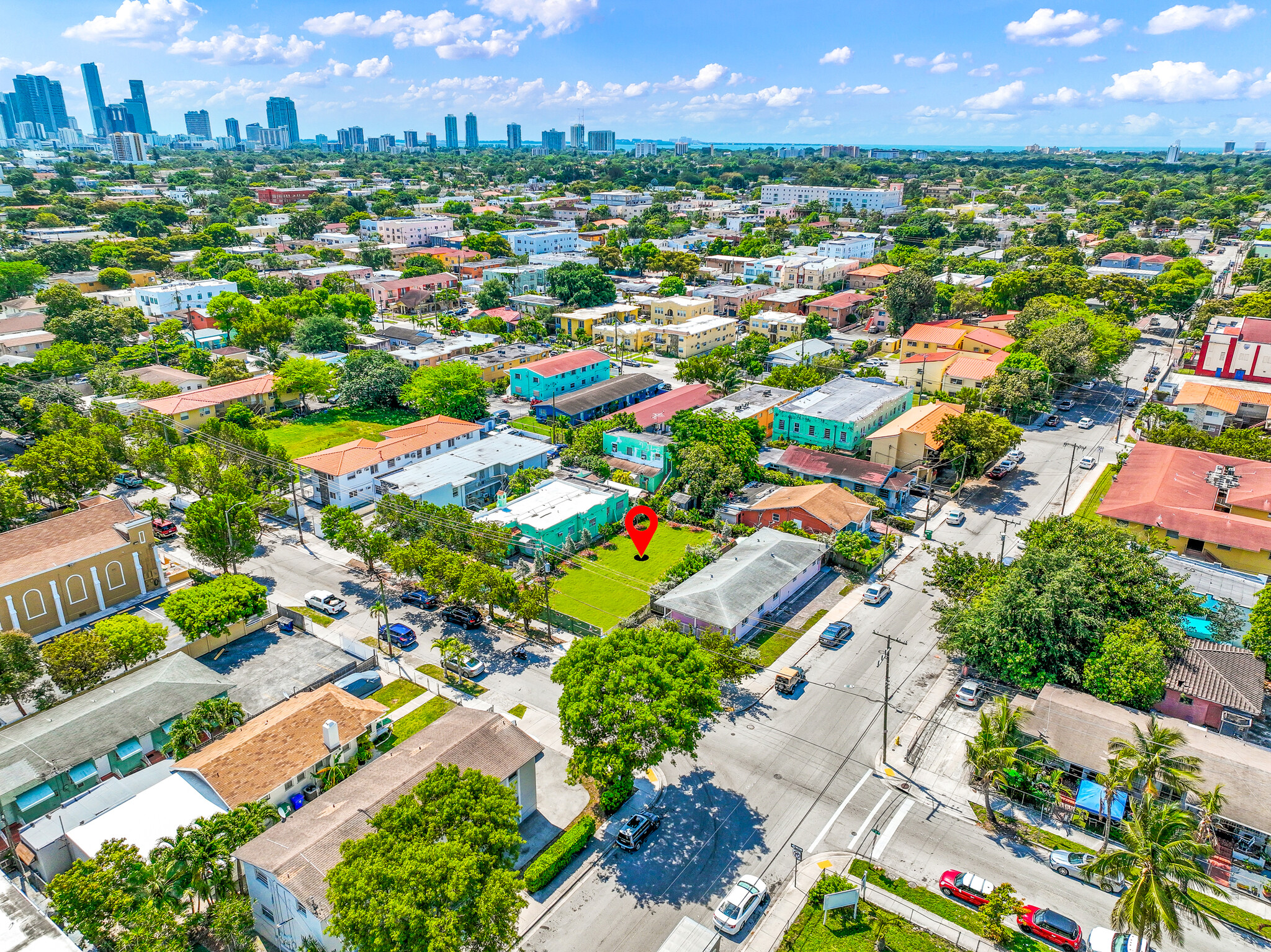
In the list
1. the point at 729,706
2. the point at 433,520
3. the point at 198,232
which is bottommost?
the point at 729,706

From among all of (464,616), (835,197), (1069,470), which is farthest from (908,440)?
(835,197)

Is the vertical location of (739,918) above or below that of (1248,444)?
below

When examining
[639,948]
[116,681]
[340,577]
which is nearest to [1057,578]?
[639,948]

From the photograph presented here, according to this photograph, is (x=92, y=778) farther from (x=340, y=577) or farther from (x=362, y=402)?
(x=362, y=402)

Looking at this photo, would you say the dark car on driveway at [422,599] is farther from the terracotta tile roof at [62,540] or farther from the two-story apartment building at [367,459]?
the terracotta tile roof at [62,540]

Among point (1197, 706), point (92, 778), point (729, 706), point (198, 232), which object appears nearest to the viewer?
point (92, 778)

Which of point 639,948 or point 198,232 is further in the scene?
point 198,232

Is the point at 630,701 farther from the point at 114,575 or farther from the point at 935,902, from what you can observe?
the point at 114,575
